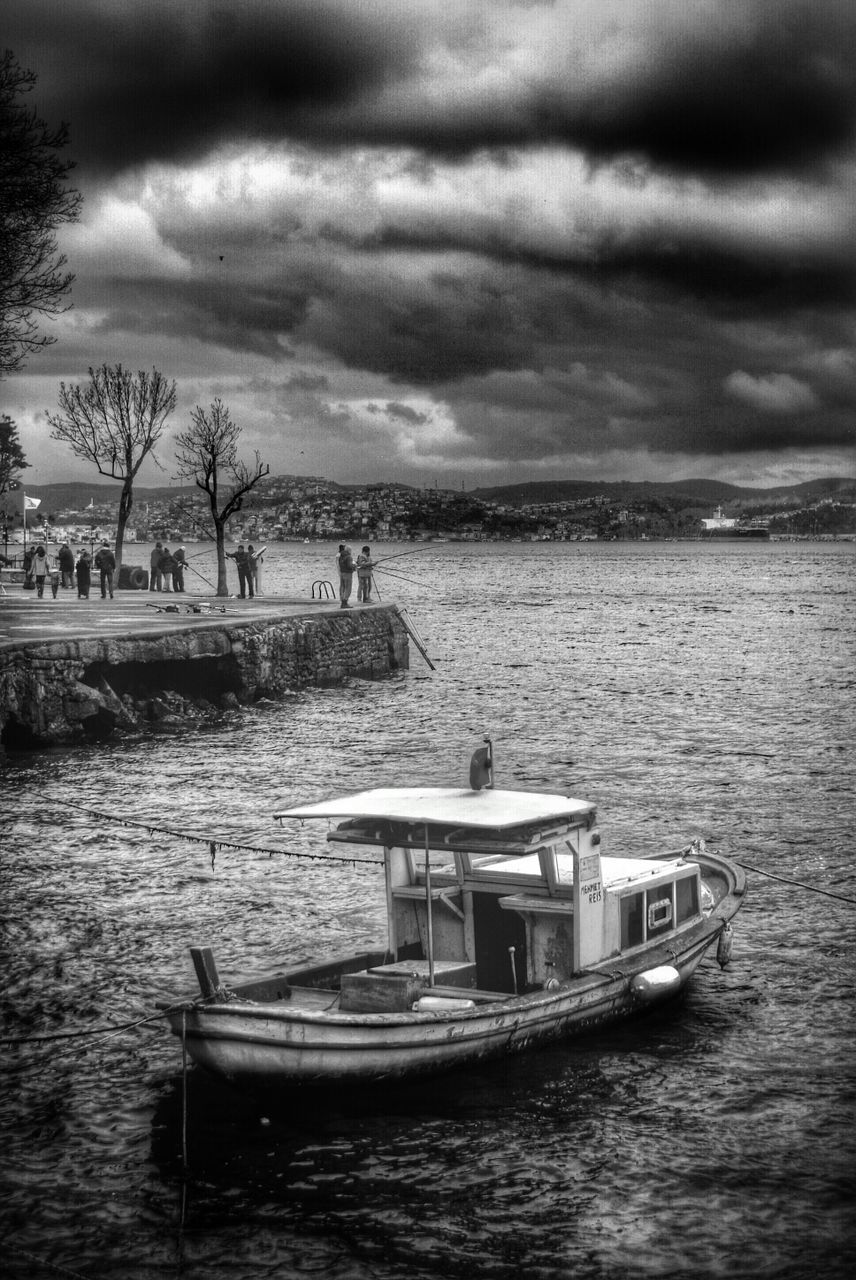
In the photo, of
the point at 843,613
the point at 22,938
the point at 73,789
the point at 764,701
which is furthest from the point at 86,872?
the point at 843,613

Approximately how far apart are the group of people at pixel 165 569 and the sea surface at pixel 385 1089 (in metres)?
25.4

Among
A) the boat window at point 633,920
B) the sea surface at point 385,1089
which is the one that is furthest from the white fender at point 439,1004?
the boat window at point 633,920

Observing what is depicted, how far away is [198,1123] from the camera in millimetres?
11953

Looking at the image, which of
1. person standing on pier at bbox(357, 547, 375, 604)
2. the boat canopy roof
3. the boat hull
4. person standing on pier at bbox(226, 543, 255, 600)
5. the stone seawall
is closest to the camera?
the boat hull

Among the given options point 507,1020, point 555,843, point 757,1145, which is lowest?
point 757,1145

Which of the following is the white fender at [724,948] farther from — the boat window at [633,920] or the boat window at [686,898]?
the boat window at [633,920]

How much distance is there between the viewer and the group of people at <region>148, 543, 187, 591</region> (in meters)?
56.3

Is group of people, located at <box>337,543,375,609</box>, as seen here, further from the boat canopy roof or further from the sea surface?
the boat canopy roof

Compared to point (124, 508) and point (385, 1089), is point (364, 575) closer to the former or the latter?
point (124, 508)

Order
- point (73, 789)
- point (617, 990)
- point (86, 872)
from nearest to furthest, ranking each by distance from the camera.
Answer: point (617, 990) → point (86, 872) → point (73, 789)

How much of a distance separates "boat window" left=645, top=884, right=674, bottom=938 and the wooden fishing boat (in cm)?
3

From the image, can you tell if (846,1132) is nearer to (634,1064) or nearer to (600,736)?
(634,1064)

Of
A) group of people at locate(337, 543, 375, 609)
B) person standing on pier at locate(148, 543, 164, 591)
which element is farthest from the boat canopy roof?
person standing on pier at locate(148, 543, 164, 591)

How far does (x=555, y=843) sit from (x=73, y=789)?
51.1 feet
